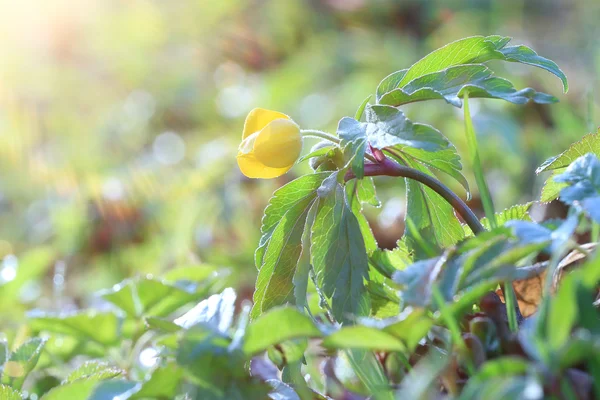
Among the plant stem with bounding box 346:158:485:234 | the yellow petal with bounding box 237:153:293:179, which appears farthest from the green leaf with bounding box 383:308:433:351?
the yellow petal with bounding box 237:153:293:179

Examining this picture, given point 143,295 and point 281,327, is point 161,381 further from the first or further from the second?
point 143,295

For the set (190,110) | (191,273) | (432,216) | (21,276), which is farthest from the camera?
(190,110)

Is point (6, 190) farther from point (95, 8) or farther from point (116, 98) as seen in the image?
point (95, 8)

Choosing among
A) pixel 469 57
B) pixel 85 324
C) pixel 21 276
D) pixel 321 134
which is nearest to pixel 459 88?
pixel 469 57

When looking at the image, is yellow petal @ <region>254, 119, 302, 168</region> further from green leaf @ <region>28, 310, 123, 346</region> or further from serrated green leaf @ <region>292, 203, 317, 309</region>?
green leaf @ <region>28, 310, 123, 346</region>

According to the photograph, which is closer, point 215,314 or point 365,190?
point 215,314
